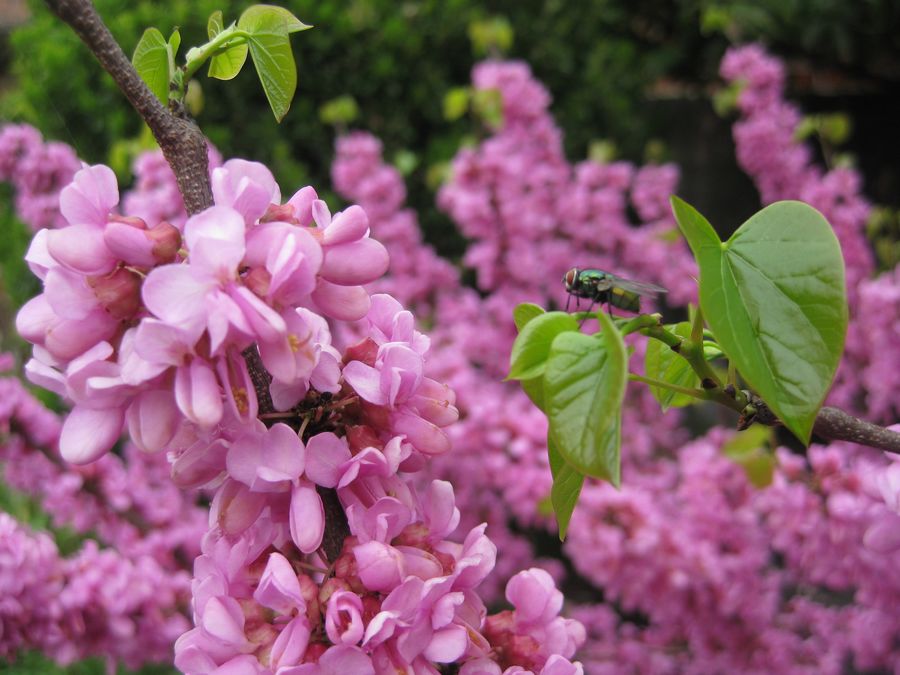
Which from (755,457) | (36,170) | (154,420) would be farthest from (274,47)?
(36,170)

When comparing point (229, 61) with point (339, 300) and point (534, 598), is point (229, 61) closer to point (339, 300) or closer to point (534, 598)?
point (339, 300)

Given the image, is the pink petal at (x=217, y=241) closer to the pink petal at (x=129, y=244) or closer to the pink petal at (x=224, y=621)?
the pink petal at (x=129, y=244)

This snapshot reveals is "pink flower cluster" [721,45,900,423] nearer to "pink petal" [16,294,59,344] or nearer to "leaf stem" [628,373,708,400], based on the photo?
"leaf stem" [628,373,708,400]

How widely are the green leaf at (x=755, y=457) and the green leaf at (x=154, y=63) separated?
0.93 m

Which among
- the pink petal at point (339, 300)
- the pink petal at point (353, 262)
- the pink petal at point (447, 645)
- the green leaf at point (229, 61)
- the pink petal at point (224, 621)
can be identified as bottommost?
the pink petal at point (447, 645)

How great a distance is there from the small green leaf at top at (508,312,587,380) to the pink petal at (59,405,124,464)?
0.21 meters

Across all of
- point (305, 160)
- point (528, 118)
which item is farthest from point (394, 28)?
point (528, 118)

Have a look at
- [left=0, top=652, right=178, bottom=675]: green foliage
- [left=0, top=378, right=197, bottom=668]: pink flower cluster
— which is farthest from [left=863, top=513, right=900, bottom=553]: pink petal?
[left=0, top=652, right=178, bottom=675]: green foliage

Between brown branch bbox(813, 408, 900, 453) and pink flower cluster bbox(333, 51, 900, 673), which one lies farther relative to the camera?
pink flower cluster bbox(333, 51, 900, 673)

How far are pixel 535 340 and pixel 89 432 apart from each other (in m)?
0.24

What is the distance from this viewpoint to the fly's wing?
0.52 meters

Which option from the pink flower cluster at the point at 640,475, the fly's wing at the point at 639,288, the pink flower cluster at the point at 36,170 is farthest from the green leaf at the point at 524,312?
the pink flower cluster at the point at 36,170

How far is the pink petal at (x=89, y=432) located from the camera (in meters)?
0.44

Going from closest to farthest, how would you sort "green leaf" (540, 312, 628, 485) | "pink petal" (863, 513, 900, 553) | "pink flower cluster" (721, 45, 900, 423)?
"green leaf" (540, 312, 628, 485)
"pink petal" (863, 513, 900, 553)
"pink flower cluster" (721, 45, 900, 423)
